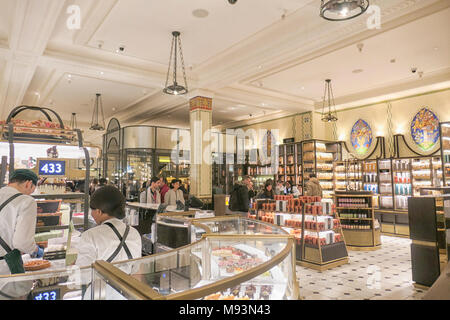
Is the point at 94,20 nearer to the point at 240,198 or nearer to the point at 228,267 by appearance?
the point at 240,198

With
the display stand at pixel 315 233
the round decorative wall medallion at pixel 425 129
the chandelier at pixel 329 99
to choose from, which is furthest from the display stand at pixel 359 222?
the round decorative wall medallion at pixel 425 129

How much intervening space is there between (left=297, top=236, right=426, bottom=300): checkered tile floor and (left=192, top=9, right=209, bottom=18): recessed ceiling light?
4825mm

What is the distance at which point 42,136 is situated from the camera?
324 centimetres

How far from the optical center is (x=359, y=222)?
7215mm

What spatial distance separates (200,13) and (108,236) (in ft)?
16.0

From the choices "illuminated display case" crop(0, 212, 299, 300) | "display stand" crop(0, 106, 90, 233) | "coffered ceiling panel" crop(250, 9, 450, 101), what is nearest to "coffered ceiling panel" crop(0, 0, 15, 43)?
"display stand" crop(0, 106, 90, 233)

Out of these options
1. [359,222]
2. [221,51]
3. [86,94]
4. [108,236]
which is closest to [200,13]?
[221,51]

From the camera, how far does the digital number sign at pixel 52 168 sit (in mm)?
3439

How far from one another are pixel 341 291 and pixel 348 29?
4419 millimetres

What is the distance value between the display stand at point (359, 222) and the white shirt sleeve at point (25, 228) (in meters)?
6.47

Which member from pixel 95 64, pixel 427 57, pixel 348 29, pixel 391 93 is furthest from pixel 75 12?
pixel 391 93

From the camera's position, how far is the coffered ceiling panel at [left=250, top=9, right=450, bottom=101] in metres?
6.25
